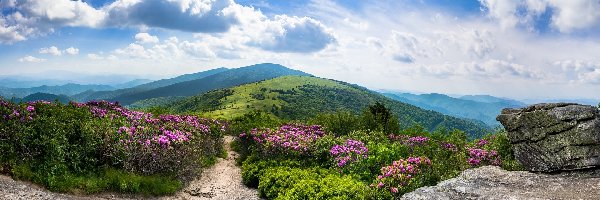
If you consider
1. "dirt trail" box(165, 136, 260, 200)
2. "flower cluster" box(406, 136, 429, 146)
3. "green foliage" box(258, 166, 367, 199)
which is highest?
"flower cluster" box(406, 136, 429, 146)

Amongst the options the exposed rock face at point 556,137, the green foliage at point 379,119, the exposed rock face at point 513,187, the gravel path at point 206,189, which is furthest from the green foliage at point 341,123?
the exposed rock face at point 513,187

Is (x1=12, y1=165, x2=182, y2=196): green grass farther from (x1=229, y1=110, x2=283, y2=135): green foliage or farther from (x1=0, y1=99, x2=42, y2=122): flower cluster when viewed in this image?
(x1=229, y1=110, x2=283, y2=135): green foliage

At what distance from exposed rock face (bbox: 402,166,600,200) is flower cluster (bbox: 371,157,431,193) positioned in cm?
111

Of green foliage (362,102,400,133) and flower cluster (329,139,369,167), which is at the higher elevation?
green foliage (362,102,400,133)

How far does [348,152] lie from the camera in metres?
17.0

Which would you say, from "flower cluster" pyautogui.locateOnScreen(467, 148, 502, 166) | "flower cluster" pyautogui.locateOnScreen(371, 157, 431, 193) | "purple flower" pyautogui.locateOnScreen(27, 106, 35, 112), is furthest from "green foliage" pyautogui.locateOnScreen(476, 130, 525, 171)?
"purple flower" pyautogui.locateOnScreen(27, 106, 35, 112)

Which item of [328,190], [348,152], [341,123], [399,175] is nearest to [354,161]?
[348,152]

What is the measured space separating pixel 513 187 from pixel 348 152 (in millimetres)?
7039

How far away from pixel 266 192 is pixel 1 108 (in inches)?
438

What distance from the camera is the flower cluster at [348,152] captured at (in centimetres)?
1633

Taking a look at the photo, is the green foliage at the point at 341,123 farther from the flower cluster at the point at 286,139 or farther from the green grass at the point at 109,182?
the green grass at the point at 109,182

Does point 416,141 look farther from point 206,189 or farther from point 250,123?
point 206,189

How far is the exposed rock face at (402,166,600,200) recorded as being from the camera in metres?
10.5

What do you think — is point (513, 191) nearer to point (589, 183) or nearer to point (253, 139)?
point (589, 183)
